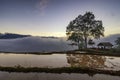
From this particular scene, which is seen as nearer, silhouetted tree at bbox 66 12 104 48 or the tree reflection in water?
the tree reflection in water

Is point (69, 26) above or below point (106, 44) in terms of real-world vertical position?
above

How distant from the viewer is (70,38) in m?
76.9

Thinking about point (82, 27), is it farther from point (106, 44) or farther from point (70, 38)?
point (106, 44)

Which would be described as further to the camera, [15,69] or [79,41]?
[79,41]

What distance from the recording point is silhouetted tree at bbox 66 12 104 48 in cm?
7131

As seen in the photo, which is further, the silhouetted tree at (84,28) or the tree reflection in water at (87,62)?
the silhouetted tree at (84,28)

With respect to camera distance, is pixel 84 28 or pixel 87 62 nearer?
pixel 87 62

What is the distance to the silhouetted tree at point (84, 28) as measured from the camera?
7131 cm

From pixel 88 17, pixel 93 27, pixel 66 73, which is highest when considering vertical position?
pixel 88 17

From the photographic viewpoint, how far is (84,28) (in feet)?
243

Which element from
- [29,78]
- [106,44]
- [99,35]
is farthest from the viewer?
[106,44]

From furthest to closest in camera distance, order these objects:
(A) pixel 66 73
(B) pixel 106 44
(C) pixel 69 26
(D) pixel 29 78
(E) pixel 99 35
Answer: (B) pixel 106 44, (C) pixel 69 26, (E) pixel 99 35, (A) pixel 66 73, (D) pixel 29 78

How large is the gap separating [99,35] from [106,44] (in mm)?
19773

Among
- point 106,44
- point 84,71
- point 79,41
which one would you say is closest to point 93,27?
point 79,41
